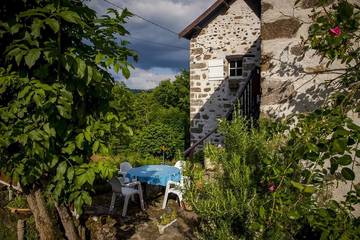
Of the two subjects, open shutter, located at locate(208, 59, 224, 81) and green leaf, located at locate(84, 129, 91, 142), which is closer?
green leaf, located at locate(84, 129, 91, 142)

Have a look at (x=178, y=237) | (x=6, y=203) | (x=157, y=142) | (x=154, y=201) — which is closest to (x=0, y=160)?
(x=178, y=237)

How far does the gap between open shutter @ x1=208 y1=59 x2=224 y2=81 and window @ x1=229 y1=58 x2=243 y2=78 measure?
0.32m

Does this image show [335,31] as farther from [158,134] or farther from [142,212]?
[158,134]

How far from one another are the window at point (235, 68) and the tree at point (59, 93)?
8517mm

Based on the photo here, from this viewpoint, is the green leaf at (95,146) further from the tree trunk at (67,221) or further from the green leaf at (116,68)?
the tree trunk at (67,221)

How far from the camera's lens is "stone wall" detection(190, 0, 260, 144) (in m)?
10.2

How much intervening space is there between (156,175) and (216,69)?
5.15 metres

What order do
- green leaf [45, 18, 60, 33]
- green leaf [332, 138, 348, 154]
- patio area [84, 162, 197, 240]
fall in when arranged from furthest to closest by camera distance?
1. patio area [84, 162, 197, 240]
2. green leaf [45, 18, 60, 33]
3. green leaf [332, 138, 348, 154]

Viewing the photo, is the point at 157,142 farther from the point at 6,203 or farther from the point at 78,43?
the point at 78,43

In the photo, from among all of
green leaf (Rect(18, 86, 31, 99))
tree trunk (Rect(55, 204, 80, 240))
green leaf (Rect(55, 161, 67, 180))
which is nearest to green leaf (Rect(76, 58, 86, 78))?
green leaf (Rect(18, 86, 31, 99))

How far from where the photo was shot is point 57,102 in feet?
6.66

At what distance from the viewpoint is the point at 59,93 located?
2035mm

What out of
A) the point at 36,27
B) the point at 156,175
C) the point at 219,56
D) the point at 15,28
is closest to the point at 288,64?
the point at 36,27

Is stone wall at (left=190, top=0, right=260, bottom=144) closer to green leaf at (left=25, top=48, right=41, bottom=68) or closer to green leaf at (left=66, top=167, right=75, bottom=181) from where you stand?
green leaf at (left=66, top=167, right=75, bottom=181)
